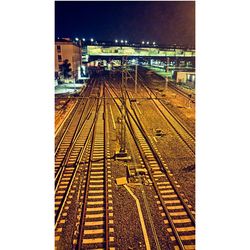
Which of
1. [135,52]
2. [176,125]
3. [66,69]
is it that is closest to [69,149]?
[176,125]

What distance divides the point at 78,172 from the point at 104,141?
1.68m

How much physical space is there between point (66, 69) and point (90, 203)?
1312 centimetres

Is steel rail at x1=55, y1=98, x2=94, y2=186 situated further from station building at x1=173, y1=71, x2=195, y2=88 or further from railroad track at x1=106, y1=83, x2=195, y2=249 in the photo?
station building at x1=173, y1=71, x2=195, y2=88

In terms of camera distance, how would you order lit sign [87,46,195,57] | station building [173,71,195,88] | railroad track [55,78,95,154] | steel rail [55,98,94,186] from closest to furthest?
steel rail [55,98,94,186], railroad track [55,78,95,154], lit sign [87,46,195,57], station building [173,71,195,88]

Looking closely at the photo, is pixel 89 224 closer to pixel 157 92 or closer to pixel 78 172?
pixel 78 172

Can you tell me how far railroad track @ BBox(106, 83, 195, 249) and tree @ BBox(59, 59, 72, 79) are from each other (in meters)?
10.5

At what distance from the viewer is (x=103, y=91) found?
14.7 metres

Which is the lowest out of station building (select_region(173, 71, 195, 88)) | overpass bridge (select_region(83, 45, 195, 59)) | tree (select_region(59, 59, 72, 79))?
station building (select_region(173, 71, 195, 88))

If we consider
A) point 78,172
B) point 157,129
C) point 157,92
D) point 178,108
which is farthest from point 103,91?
point 78,172

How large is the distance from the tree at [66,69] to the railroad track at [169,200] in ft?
34.5

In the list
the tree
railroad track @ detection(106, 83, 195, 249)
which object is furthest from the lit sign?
railroad track @ detection(106, 83, 195, 249)

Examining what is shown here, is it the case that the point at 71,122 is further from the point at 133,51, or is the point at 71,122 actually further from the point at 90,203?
the point at 133,51

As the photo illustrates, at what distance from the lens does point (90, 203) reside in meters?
4.54

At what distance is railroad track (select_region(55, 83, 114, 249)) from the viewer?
3773 millimetres
